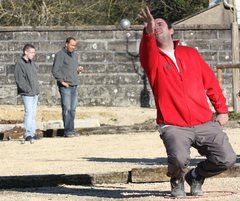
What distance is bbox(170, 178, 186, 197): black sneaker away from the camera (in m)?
8.84

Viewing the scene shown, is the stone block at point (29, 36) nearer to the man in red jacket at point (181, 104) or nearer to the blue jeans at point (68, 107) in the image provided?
the blue jeans at point (68, 107)

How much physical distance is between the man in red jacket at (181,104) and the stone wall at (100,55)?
14.9m

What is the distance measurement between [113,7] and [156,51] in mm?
25500

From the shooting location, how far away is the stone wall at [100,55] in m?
23.7

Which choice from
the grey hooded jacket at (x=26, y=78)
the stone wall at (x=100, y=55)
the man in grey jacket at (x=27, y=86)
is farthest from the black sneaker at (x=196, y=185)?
the stone wall at (x=100, y=55)

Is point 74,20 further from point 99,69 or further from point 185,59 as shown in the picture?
point 185,59

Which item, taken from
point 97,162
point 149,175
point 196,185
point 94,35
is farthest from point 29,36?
point 196,185

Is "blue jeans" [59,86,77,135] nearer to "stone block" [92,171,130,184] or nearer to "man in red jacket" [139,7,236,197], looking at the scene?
"stone block" [92,171,130,184]

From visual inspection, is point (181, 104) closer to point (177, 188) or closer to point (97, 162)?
point (177, 188)

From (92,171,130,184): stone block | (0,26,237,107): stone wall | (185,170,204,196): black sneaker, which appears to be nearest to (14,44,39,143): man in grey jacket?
(0,26,237,107): stone wall

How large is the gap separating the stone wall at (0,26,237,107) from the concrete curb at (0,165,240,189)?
43.7 ft

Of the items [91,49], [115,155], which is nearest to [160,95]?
[115,155]

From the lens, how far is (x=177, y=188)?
29.1ft

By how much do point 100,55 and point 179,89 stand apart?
15138mm
